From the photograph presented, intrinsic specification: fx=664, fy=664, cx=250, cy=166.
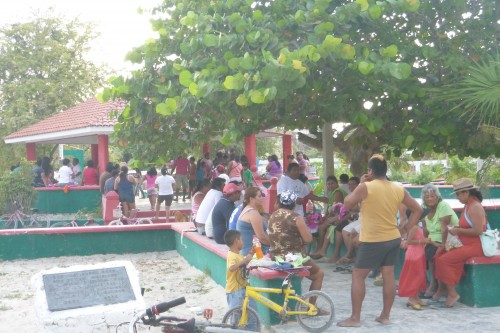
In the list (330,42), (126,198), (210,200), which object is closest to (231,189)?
(210,200)

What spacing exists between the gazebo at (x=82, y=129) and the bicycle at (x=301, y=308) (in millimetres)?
10295

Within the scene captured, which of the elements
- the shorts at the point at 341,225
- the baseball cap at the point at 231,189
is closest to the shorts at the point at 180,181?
the shorts at the point at 341,225

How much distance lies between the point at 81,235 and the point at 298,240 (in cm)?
678

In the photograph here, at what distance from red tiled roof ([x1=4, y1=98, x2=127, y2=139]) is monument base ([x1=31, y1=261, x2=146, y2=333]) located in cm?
1102

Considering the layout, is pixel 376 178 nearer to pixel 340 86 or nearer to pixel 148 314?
pixel 340 86

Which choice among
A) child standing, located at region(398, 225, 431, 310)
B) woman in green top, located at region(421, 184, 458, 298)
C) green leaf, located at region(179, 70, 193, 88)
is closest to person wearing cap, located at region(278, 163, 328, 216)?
woman in green top, located at region(421, 184, 458, 298)

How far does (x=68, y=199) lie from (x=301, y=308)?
46.5 ft

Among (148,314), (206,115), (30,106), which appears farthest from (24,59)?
(148,314)

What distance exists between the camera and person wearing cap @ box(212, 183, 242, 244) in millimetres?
9148

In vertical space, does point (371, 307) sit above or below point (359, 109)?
below

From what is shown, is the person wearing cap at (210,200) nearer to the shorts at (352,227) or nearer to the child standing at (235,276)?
the shorts at (352,227)

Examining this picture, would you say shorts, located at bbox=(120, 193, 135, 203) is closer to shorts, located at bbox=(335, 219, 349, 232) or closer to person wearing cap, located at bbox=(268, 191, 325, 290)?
shorts, located at bbox=(335, 219, 349, 232)

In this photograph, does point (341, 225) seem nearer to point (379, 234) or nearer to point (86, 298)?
point (379, 234)

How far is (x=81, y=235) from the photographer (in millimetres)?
12672
